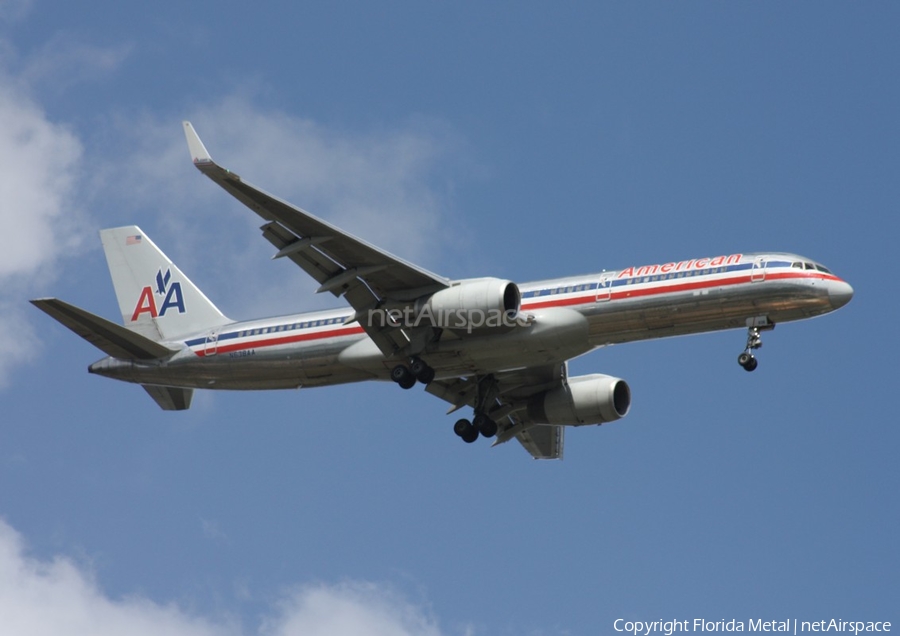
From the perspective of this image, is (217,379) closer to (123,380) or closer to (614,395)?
(123,380)

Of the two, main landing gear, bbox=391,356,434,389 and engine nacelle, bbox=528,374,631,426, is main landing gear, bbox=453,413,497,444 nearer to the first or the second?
engine nacelle, bbox=528,374,631,426

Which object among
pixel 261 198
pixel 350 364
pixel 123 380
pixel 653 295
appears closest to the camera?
pixel 261 198

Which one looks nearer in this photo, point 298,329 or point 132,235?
point 298,329

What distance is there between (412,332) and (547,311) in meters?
4.38

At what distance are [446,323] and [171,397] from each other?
1262 centimetres

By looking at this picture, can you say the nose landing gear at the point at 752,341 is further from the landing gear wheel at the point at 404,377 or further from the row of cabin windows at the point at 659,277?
the landing gear wheel at the point at 404,377

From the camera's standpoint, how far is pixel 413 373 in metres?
41.3

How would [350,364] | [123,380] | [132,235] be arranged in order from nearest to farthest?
1. [350,364]
2. [123,380]
3. [132,235]

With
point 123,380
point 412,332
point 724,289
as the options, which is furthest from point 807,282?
point 123,380

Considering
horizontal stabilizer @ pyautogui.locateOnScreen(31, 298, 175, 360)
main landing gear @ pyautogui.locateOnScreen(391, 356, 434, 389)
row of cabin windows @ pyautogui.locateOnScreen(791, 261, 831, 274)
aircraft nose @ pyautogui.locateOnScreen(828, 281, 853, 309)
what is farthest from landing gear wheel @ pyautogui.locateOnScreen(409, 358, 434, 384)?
aircraft nose @ pyautogui.locateOnScreen(828, 281, 853, 309)

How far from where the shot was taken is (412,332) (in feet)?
135

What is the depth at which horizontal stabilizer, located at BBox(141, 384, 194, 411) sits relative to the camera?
46.7m

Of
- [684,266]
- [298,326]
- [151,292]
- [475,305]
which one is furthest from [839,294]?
[151,292]

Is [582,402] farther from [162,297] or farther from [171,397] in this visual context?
[162,297]
